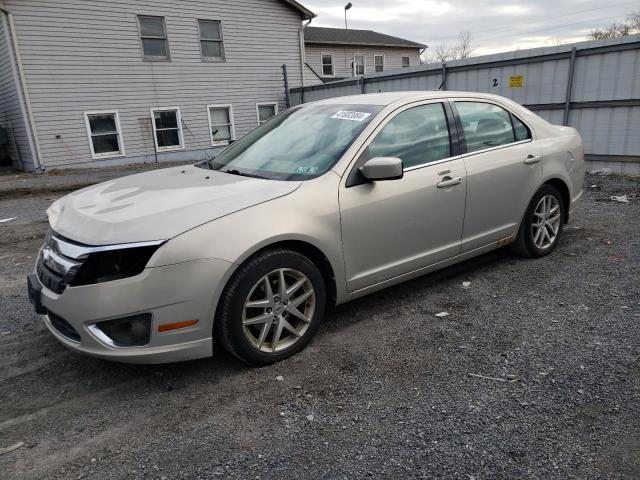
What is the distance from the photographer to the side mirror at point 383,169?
125 inches

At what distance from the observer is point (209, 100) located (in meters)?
17.0

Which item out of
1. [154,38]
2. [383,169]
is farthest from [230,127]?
[383,169]

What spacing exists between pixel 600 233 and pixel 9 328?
20.0 ft

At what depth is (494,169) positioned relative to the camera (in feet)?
13.4

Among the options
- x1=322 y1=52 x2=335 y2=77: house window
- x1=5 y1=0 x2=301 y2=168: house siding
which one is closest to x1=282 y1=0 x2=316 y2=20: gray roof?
x1=5 y1=0 x2=301 y2=168: house siding

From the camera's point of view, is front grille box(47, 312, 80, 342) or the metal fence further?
the metal fence

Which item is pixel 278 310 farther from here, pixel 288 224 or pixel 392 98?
pixel 392 98

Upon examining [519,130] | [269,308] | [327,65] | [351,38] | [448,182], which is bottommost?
[269,308]

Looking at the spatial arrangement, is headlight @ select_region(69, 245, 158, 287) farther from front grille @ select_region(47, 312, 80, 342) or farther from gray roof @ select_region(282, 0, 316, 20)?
gray roof @ select_region(282, 0, 316, 20)

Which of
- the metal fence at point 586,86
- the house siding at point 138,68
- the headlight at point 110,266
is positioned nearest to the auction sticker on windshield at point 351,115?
the headlight at point 110,266

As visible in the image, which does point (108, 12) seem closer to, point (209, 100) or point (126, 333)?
point (209, 100)

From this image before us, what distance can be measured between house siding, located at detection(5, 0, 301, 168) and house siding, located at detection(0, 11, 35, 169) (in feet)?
1.38

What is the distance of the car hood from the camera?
103 inches

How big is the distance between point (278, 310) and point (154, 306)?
0.77 metres
